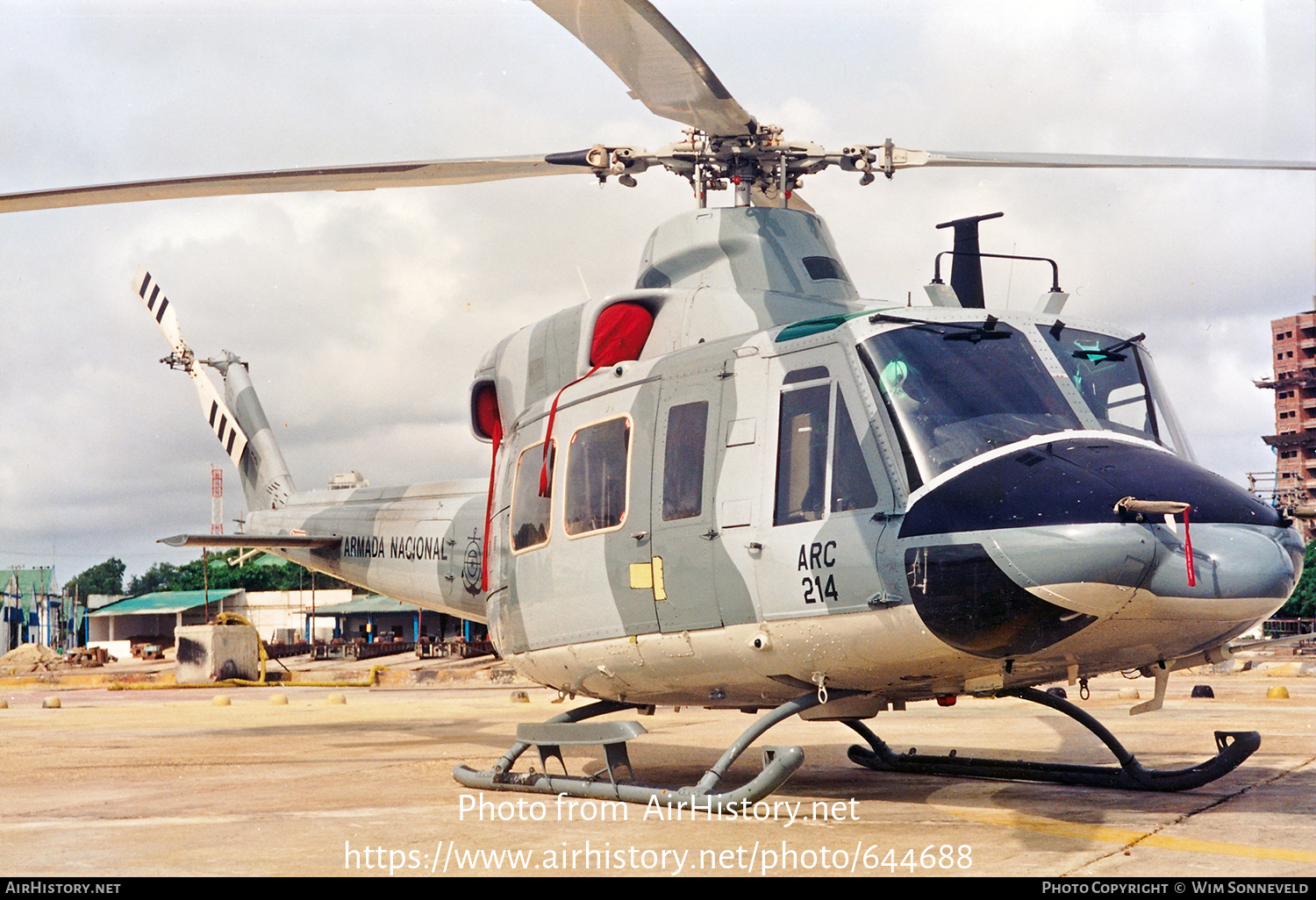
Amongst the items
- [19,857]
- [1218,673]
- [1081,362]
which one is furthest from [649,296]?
[1218,673]

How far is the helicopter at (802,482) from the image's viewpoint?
5363mm

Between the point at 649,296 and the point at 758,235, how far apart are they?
2.76ft

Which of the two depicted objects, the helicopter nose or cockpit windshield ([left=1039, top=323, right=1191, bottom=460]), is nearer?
the helicopter nose

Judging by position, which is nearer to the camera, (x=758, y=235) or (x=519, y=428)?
(x=758, y=235)

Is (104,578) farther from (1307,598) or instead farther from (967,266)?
(967,266)

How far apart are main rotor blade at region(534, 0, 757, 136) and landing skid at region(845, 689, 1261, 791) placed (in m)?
3.83

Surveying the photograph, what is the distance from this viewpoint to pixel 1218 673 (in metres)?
23.8

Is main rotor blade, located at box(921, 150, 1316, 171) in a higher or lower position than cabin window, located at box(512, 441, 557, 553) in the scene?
higher

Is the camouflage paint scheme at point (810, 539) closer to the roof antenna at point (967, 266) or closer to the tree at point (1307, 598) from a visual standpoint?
the roof antenna at point (967, 266)

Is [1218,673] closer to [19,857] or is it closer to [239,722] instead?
[239,722]

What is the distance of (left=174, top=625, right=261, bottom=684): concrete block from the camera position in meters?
31.0

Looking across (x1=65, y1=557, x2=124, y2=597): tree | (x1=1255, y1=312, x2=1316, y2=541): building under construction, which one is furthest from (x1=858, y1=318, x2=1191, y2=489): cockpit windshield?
(x1=65, y1=557, x2=124, y2=597): tree

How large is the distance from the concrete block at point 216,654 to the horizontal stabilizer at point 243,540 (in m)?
18.4

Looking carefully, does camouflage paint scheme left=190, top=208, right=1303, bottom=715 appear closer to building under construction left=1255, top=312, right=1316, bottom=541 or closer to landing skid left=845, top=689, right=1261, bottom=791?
landing skid left=845, top=689, right=1261, bottom=791
